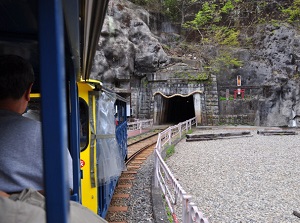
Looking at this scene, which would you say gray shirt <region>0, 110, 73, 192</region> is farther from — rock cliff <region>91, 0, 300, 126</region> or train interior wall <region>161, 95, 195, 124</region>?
train interior wall <region>161, 95, 195, 124</region>

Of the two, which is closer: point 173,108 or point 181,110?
point 173,108

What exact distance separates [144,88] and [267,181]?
65.9 ft

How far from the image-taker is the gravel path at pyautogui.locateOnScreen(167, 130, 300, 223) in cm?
641

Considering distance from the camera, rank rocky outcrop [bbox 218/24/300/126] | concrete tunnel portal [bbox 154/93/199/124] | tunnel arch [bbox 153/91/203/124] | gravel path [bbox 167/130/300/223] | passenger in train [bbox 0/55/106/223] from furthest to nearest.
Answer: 1. rocky outcrop [bbox 218/24/300/126]
2. concrete tunnel portal [bbox 154/93/199/124]
3. tunnel arch [bbox 153/91/203/124]
4. gravel path [bbox 167/130/300/223]
5. passenger in train [bbox 0/55/106/223]

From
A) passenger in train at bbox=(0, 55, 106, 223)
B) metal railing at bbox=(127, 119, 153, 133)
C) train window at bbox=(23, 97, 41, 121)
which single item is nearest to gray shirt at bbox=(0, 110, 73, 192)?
passenger in train at bbox=(0, 55, 106, 223)

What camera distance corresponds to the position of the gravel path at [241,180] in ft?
21.0

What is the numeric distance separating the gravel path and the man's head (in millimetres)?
5413

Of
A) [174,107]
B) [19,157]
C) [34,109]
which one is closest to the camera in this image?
[19,157]

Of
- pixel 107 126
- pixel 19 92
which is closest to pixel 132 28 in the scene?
pixel 107 126

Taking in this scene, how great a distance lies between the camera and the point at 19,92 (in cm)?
141

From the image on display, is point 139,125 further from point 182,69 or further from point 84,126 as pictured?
point 84,126

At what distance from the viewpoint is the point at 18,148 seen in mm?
A: 1335

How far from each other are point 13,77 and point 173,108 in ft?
112

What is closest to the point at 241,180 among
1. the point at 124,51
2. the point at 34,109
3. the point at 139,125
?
the point at 34,109
